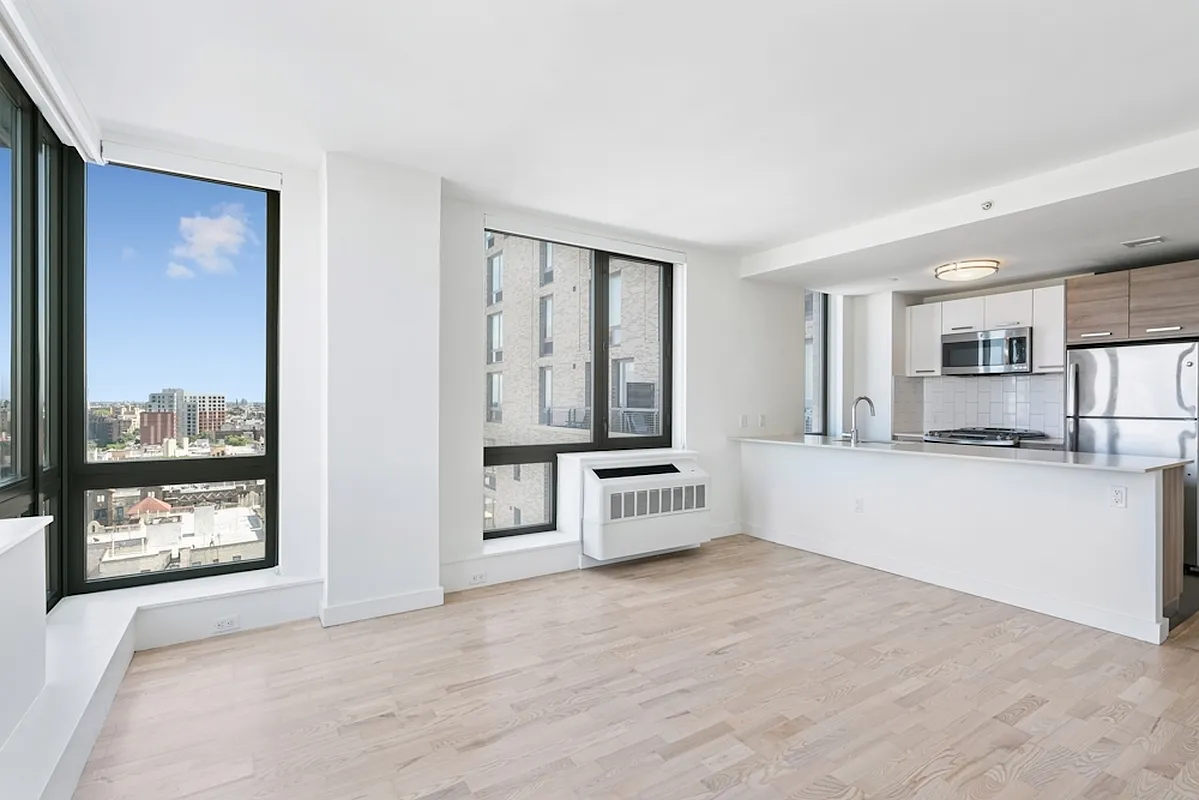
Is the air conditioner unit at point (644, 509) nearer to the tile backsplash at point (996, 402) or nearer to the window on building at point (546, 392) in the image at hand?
the window on building at point (546, 392)

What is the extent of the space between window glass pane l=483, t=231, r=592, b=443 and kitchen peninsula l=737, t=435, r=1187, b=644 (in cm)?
187

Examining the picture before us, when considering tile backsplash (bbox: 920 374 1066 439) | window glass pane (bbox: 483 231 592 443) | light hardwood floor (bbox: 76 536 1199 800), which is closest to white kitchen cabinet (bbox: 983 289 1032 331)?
tile backsplash (bbox: 920 374 1066 439)

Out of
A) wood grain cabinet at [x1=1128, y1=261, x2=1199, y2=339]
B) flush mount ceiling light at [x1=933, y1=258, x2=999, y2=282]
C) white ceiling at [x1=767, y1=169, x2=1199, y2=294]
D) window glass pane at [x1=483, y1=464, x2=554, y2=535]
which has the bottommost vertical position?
window glass pane at [x1=483, y1=464, x2=554, y2=535]

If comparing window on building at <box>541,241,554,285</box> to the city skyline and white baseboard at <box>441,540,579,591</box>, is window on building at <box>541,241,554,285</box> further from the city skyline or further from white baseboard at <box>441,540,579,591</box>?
white baseboard at <box>441,540,579,591</box>

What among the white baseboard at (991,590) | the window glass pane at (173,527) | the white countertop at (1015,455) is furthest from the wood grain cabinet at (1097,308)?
the window glass pane at (173,527)

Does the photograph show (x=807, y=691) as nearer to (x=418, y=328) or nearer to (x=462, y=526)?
(x=462, y=526)

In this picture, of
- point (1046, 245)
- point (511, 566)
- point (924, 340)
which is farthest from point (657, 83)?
point (924, 340)

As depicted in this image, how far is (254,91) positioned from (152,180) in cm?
109

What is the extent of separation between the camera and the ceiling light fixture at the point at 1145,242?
13.5 feet

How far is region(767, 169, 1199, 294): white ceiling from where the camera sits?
3.40 m

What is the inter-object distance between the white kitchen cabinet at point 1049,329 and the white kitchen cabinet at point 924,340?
0.85 meters

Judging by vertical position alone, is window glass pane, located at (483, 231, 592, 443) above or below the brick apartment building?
above

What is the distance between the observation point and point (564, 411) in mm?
4770

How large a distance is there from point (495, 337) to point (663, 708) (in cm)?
276
